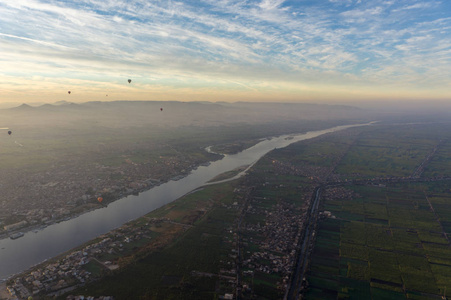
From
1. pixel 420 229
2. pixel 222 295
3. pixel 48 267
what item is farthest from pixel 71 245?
pixel 420 229

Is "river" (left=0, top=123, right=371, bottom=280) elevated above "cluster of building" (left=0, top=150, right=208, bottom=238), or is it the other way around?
"cluster of building" (left=0, top=150, right=208, bottom=238)

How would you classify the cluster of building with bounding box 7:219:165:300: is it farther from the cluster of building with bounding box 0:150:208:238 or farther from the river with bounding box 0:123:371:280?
the cluster of building with bounding box 0:150:208:238

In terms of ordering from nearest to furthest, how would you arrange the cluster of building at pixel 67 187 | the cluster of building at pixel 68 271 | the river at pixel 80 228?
the cluster of building at pixel 68 271 → the river at pixel 80 228 → the cluster of building at pixel 67 187

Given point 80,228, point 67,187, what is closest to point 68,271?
point 80,228

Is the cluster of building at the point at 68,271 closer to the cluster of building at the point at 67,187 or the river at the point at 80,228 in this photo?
the river at the point at 80,228

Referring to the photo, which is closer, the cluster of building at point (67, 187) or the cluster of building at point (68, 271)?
the cluster of building at point (68, 271)

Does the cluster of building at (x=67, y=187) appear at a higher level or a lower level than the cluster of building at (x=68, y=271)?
higher

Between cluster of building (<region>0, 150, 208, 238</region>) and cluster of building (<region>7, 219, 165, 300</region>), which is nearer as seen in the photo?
cluster of building (<region>7, 219, 165, 300</region>)

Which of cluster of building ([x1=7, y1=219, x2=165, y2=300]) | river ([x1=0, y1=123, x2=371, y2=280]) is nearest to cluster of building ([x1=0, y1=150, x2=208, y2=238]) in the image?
river ([x1=0, y1=123, x2=371, y2=280])

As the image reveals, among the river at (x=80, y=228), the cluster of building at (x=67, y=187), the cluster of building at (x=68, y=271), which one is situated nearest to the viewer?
the cluster of building at (x=68, y=271)

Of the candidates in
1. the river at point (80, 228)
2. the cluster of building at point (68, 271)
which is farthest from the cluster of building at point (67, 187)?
the cluster of building at point (68, 271)

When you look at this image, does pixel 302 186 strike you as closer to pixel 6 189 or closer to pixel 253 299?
pixel 253 299
